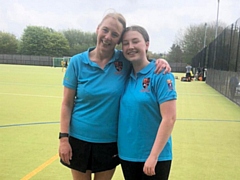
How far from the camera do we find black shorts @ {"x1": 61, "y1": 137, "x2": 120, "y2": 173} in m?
2.54

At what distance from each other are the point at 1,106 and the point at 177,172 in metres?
6.30

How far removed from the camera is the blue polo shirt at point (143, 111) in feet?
7.23

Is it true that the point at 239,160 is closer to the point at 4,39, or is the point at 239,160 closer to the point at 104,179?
the point at 104,179

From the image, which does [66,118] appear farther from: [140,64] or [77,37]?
[77,37]

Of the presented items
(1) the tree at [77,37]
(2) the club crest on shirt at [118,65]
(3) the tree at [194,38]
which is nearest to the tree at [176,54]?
(3) the tree at [194,38]

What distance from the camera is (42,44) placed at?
6650 cm

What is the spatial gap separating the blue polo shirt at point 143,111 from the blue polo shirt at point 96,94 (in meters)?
0.12

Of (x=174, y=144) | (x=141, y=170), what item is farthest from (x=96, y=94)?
(x=174, y=144)

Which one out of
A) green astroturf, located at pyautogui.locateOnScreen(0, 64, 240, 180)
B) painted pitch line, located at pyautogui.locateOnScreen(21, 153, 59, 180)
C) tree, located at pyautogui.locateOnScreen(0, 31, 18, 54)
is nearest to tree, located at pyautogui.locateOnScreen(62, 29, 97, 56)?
tree, located at pyautogui.locateOnScreen(0, 31, 18, 54)

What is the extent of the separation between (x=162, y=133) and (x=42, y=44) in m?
67.0

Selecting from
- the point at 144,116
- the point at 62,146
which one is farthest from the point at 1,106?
the point at 144,116

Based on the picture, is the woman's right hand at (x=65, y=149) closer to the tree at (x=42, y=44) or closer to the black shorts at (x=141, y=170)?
the black shorts at (x=141, y=170)

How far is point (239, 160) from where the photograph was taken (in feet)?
16.5

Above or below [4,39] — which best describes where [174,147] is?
below
